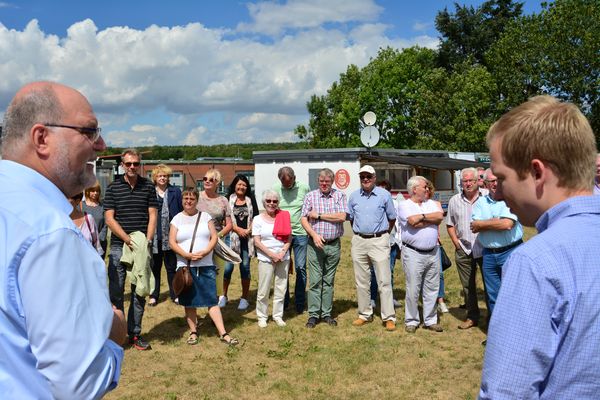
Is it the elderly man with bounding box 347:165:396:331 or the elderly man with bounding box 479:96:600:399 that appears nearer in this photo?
the elderly man with bounding box 479:96:600:399

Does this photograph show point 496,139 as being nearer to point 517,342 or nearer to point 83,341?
point 517,342

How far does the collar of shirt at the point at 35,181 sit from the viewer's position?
1.34 meters

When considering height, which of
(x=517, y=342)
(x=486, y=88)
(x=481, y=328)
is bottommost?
(x=481, y=328)

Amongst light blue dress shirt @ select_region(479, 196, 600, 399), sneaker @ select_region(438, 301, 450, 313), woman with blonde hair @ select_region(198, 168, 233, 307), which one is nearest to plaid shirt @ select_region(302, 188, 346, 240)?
woman with blonde hair @ select_region(198, 168, 233, 307)

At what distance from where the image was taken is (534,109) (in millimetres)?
1351

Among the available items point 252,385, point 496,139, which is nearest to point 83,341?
point 496,139

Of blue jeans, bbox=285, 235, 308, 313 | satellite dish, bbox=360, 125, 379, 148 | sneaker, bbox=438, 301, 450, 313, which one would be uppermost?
satellite dish, bbox=360, 125, 379, 148

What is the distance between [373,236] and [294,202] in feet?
4.46

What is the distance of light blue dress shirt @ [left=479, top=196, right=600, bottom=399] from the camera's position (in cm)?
121

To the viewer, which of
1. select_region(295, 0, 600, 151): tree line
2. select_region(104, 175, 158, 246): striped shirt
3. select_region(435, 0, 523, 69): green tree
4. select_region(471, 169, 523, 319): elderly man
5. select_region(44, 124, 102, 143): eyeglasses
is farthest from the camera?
select_region(435, 0, 523, 69): green tree

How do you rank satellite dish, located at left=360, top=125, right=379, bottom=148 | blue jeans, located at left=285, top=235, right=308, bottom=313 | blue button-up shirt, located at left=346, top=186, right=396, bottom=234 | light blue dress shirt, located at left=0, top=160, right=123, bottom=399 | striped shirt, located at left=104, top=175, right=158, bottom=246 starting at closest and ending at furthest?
light blue dress shirt, located at left=0, top=160, right=123, bottom=399 → striped shirt, located at left=104, top=175, right=158, bottom=246 → blue button-up shirt, located at left=346, top=186, right=396, bottom=234 → blue jeans, located at left=285, top=235, right=308, bottom=313 → satellite dish, located at left=360, top=125, right=379, bottom=148

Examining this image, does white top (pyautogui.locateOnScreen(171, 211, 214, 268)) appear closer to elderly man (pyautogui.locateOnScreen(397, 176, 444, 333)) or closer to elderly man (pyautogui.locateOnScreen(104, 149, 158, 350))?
elderly man (pyautogui.locateOnScreen(104, 149, 158, 350))

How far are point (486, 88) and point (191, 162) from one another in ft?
76.0

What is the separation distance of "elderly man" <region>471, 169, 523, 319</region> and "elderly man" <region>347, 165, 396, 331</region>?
4.08 feet
